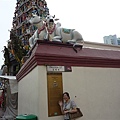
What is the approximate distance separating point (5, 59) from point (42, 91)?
15183mm

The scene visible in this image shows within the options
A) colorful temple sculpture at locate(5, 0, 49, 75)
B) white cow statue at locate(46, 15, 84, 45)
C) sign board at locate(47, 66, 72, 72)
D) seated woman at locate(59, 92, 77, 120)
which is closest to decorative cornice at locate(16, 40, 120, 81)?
sign board at locate(47, 66, 72, 72)

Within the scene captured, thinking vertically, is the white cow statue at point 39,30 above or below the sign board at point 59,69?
above

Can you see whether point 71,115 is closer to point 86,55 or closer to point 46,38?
point 86,55

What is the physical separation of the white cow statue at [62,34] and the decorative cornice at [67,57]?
41 centimetres

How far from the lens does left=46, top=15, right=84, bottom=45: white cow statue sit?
5.12 m

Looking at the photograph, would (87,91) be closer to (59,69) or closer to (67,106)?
(67,106)

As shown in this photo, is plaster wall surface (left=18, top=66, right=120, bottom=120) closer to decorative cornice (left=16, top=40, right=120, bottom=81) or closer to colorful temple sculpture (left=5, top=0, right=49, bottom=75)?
decorative cornice (left=16, top=40, right=120, bottom=81)

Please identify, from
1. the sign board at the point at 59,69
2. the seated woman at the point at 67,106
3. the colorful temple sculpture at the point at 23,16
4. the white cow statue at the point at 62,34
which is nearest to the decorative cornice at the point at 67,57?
the sign board at the point at 59,69

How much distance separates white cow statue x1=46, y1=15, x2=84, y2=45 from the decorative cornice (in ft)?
1.36

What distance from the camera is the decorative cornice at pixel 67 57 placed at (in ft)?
13.4

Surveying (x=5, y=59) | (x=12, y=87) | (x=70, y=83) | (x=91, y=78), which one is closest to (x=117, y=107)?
(x=91, y=78)

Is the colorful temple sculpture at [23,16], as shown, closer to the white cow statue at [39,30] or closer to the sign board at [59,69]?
the white cow statue at [39,30]

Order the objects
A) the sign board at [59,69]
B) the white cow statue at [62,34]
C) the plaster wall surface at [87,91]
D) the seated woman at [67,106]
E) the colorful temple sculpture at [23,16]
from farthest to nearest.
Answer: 1. the colorful temple sculpture at [23,16]
2. the white cow statue at [62,34]
3. the sign board at [59,69]
4. the plaster wall surface at [87,91]
5. the seated woman at [67,106]

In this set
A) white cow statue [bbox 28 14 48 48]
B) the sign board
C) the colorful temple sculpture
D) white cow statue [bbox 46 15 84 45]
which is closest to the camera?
the sign board
